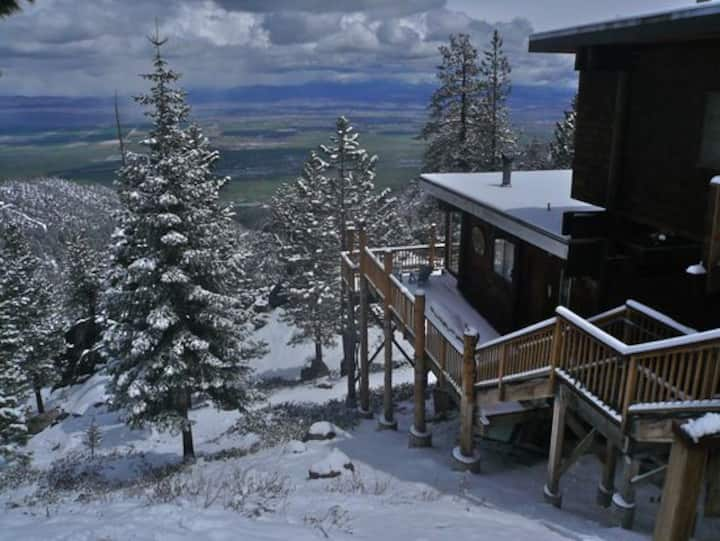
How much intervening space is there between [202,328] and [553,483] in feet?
39.3

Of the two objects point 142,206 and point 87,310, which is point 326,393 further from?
point 87,310

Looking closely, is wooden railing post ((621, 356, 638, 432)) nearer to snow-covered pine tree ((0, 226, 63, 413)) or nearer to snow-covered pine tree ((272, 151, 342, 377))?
snow-covered pine tree ((272, 151, 342, 377))

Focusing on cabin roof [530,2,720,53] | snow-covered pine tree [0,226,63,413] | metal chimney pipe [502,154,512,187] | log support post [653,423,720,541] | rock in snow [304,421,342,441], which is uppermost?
cabin roof [530,2,720,53]

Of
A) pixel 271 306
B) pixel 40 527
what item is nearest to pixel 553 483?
pixel 40 527

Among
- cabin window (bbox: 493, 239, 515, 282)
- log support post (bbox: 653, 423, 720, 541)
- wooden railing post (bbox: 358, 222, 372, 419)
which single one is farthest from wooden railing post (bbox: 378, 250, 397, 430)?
log support post (bbox: 653, 423, 720, 541)

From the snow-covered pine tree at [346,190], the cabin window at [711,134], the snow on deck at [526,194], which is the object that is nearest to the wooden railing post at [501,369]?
the snow on deck at [526,194]

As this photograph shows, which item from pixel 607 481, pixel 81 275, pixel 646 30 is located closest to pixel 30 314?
pixel 81 275

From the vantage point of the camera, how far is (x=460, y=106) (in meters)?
29.0

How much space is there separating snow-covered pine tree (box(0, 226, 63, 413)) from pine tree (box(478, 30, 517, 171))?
2642 cm

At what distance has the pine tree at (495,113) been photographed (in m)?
29.3

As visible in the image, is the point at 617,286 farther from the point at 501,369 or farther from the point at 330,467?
the point at 330,467

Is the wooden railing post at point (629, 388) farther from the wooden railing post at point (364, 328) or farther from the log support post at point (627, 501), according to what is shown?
the wooden railing post at point (364, 328)

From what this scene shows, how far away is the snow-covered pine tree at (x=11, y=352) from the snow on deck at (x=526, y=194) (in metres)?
15.6

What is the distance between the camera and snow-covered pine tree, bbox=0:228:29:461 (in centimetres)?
1977
